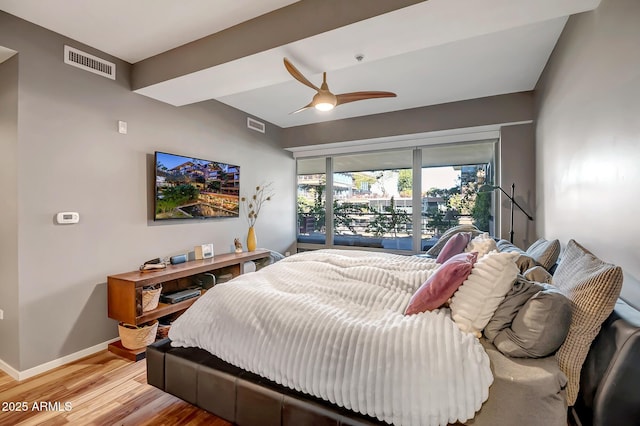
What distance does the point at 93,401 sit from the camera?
6.56 feet

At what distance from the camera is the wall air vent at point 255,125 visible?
15.0ft

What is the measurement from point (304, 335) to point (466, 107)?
387 cm

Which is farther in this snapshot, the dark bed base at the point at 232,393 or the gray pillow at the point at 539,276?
the gray pillow at the point at 539,276

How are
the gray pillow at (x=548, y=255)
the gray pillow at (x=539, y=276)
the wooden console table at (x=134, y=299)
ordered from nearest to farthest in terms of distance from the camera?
the gray pillow at (x=539, y=276)
the gray pillow at (x=548, y=255)
the wooden console table at (x=134, y=299)

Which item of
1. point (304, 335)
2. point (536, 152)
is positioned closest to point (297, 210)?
point (536, 152)

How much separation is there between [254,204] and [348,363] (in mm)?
3660

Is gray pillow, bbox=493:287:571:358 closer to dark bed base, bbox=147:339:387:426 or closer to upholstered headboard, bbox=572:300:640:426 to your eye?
upholstered headboard, bbox=572:300:640:426

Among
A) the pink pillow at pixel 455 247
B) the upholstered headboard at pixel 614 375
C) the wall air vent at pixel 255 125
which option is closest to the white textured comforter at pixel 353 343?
the upholstered headboard at pixel 614 375

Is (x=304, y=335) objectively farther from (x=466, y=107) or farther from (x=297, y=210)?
(x=297, y=210)

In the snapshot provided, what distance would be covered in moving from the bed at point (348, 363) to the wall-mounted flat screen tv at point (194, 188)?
1.77 m

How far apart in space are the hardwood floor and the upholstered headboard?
6.12ft

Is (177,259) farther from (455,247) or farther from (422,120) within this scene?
(422,120)

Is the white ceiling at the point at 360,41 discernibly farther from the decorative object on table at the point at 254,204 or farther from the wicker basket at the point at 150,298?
the wicker basket at the point at 150,298

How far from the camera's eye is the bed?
3.95 ft
